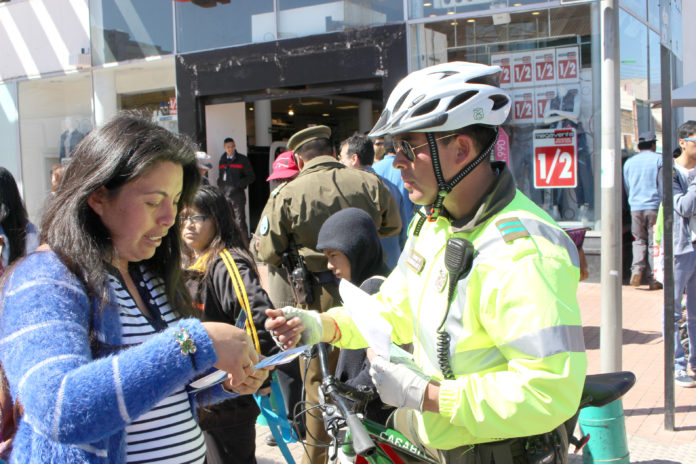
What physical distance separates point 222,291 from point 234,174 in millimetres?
9459

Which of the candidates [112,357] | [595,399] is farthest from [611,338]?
[112,357]

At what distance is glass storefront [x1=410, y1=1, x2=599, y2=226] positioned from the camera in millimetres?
9492

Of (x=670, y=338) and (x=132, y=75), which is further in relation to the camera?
(x=132, y=75)

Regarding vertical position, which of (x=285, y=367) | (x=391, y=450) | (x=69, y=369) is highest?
(x=69, y=369)

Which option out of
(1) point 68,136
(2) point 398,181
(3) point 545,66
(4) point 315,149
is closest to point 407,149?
(4) point 315,149

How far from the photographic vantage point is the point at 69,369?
4.50ft

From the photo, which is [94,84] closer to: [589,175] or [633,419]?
[589,175]

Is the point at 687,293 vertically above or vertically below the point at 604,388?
below

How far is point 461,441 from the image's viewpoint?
201 centimetres

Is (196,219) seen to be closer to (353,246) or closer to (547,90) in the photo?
(353,246)

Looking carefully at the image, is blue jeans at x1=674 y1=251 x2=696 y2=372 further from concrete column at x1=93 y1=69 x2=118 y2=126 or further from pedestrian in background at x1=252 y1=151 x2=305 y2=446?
concrete column at x1=93 y1=69 x2=118 y2=126

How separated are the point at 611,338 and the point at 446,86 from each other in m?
3.31

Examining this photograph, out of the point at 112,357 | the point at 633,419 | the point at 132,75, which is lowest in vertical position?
the point at 633,419

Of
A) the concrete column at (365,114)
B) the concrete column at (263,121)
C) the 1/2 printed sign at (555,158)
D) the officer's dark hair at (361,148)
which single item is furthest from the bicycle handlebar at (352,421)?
the concrete column at (365,114)
